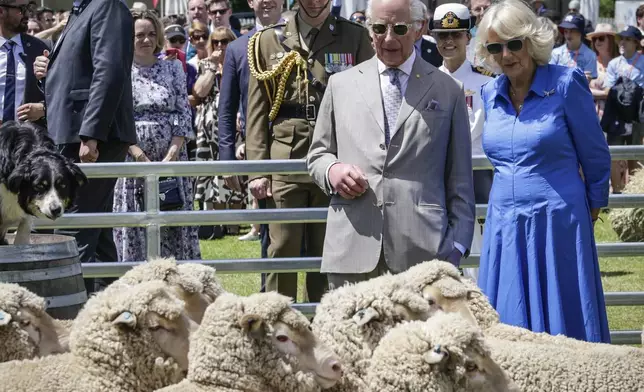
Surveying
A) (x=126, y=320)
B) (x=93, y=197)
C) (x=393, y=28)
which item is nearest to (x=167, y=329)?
(x=126, y=320)

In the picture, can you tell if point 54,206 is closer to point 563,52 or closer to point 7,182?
point 7,182

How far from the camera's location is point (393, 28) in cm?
455

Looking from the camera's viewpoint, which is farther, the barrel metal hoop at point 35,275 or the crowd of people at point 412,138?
the barrel metal hoop at point 35,275

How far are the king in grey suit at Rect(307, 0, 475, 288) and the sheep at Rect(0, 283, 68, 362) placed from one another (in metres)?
1.21

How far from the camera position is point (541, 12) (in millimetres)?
16750

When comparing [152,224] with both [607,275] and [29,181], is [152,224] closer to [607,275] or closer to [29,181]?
[29,181]

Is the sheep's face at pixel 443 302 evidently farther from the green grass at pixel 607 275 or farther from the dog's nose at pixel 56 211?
the green grass at pixel 607 275

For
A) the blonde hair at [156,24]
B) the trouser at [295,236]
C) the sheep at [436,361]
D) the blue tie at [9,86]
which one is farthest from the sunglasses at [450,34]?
the sheep at [436,361]

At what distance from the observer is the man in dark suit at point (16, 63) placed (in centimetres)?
743

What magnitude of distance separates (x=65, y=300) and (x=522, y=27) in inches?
97.0

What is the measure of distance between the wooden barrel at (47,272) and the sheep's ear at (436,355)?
2036mm

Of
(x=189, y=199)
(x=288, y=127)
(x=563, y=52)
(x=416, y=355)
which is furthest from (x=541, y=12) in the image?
(x=416, y=355)

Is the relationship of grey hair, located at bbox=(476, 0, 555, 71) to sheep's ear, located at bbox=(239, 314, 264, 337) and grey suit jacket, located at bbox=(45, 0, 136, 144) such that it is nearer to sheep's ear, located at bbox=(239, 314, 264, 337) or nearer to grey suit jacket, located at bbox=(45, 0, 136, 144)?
sheep's ear, located at bbox=(239, 314, 264, 337)

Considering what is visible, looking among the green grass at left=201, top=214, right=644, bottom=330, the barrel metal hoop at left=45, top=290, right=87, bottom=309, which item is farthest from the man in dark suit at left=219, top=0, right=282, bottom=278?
the barrel metal hoop at left=45, top=290, right=87, bottom=309
